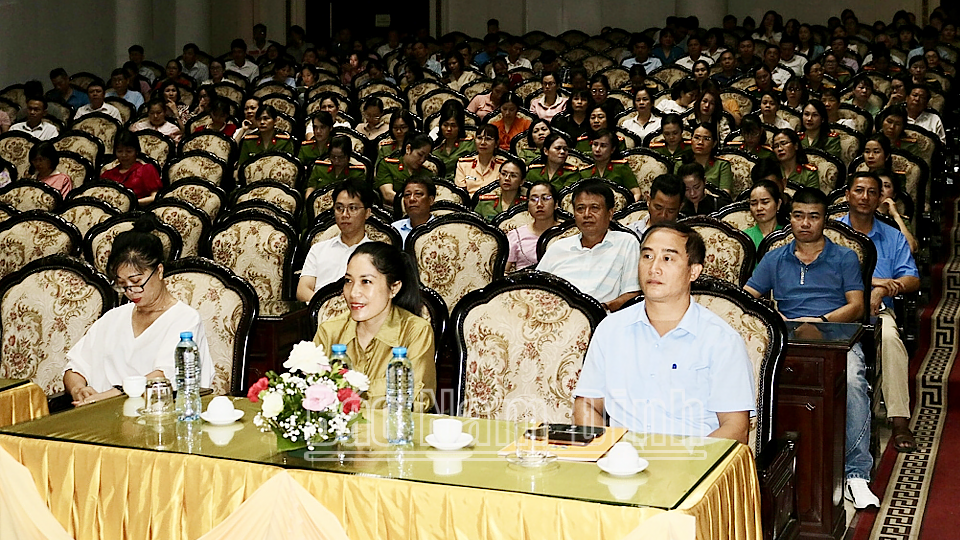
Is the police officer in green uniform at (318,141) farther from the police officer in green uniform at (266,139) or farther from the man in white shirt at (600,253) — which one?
the man in white shirt at (600,253)

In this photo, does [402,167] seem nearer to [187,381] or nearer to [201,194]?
[201,194]

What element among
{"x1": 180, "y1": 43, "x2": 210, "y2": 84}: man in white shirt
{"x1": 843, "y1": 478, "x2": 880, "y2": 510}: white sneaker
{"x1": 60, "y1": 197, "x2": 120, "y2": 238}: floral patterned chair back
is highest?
{"x1": 180, "y1": 43, "x2": 210, "y2": 84}: man in white shirt

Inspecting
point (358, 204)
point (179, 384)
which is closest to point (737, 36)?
point (358, 204)

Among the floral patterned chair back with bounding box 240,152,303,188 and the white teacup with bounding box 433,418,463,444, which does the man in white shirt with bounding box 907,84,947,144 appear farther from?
the white teacup with bounding box 433,418,463,444

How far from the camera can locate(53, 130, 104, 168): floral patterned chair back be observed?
8438mm

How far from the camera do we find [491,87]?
927 cm

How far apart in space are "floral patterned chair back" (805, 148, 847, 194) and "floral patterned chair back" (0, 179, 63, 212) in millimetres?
4403

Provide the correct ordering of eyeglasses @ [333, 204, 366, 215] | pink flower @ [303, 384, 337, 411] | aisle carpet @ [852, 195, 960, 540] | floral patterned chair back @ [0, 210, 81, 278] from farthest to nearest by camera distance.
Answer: floral patterned chair back @ [0, 210, 81, 278] < eyeglasses @ [333, 204, 366, 215] < aisle carpet @ [852, 195, 960, 540] < pink flower @ [303, 384, 337, 411]

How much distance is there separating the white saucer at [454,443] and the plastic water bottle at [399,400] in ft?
0.23

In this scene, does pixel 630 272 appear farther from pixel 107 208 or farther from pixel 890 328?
pixel 107 208

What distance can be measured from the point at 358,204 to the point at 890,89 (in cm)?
543

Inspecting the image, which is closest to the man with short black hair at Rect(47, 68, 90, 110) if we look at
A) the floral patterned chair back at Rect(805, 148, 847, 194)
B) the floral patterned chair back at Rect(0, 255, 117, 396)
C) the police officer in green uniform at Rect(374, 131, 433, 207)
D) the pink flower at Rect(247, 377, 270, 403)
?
the police officer in green uniform at Rect(374, 131, 433, 207)

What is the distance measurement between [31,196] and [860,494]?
16.1ft

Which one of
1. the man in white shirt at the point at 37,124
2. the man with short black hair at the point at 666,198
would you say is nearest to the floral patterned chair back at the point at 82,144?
the man in white shirt at the point at 37,124
